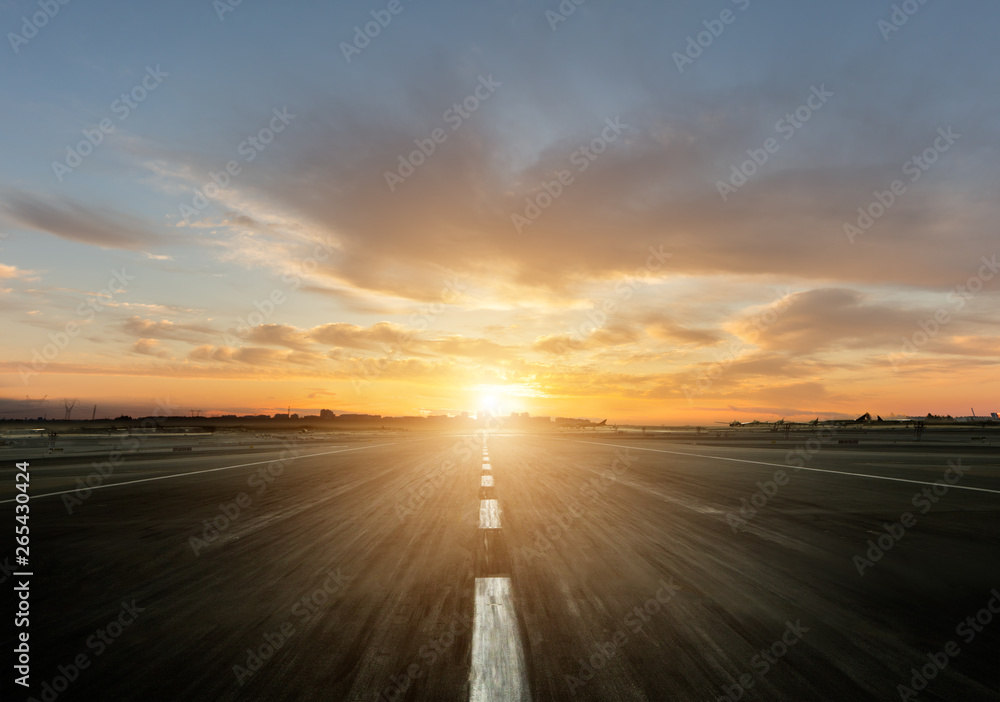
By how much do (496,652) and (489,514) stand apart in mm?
5230

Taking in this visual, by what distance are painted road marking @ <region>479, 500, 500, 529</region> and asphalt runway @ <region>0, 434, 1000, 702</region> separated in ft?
0.29

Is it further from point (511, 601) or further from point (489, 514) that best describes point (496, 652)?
point (489, 514)

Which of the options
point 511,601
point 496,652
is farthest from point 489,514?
point 496,652

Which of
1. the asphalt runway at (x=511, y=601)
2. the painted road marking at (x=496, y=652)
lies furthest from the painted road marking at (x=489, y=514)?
the painted road marking at (x=496, y=652)

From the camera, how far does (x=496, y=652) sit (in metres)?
3.31

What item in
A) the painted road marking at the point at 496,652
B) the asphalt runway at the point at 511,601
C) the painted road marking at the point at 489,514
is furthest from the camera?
the painted road marking at the point at 489,514

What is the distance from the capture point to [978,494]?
1079 cm

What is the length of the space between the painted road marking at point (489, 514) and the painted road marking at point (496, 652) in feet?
9.88

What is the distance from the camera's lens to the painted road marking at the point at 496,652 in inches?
111

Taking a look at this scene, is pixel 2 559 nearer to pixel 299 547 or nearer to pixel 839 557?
pixel 299 547

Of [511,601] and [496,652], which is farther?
[511,601]

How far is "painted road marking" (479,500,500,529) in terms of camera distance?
755 centimetres

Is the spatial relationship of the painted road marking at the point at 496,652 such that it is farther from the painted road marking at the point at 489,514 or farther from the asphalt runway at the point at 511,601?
the painted road marking at the point at 489,514

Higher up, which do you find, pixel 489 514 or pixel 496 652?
pixel 496 652
